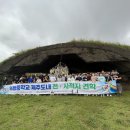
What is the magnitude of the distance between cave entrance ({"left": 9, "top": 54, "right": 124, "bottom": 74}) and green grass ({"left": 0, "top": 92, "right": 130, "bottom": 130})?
571 cm

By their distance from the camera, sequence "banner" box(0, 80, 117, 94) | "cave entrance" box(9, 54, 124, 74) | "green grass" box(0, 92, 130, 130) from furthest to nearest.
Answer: "cave entrance" box(9, 54, 124, 74) < "banner" box(0, 80, 117, 94) < "green grass" box(0, 92, 130, 130)

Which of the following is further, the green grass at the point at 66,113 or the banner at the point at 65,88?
the banner at the point at 65,88

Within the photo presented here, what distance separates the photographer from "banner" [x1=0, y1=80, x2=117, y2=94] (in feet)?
58.4

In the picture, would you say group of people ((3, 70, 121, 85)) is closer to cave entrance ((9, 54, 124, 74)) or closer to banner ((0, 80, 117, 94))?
banner ((0, 80, 117, 94))

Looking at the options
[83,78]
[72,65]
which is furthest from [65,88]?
[72,65]

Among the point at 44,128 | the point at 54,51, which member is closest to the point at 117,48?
the point at 54,51

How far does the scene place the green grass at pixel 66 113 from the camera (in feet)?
41.5

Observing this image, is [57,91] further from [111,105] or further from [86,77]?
[111,105]

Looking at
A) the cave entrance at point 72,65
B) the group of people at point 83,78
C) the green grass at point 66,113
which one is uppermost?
the cave entrance at point 72,65

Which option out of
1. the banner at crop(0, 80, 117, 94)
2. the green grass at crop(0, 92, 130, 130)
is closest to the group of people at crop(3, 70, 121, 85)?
the banner at crop(0, 80, 117, 94)

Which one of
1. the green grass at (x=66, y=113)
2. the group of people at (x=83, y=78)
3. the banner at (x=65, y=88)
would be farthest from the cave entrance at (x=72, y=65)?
the green grass at (x=66, y=113)

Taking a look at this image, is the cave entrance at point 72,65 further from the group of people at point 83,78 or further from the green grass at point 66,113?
the green grass at point 66,113

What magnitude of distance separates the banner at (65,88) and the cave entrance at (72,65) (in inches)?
147

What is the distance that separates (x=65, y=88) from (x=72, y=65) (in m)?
8.37
